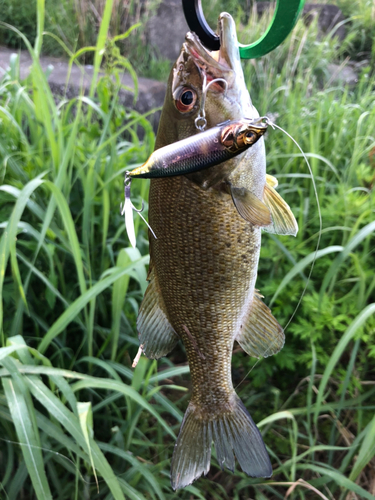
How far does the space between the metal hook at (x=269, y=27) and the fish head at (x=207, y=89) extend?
20 millimetres

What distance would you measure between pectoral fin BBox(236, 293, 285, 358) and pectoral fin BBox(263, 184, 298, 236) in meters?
0.15

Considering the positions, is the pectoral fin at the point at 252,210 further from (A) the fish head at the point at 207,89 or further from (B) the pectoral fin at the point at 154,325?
(B) the pectoral fin at the point at 154,325

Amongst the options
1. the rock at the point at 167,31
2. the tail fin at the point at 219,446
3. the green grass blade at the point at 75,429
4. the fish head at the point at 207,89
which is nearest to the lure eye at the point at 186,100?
the fish head at the point at 207,89

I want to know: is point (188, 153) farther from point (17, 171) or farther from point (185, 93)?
point (17, 171)

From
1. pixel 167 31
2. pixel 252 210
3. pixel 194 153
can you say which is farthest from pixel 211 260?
pixel 167 31

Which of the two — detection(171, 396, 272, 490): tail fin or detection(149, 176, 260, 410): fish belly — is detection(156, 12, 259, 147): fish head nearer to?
detection(149, 176, 260, 410): fish belly

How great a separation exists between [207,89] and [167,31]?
5.58 metres

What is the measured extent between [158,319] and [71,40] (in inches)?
196

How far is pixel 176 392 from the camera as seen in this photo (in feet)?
6.22

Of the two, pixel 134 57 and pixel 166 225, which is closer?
pixel 166 225

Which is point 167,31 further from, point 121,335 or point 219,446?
point 219,446

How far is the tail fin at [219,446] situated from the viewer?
742 millimetres

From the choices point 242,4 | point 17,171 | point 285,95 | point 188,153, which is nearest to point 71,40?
point 242,4

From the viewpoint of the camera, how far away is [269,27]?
0.58m
